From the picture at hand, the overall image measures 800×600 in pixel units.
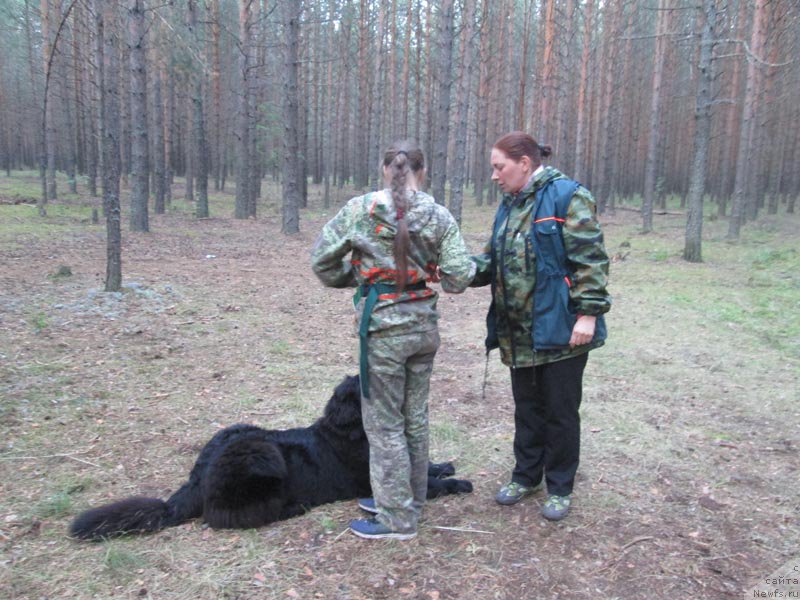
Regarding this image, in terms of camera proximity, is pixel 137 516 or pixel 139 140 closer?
pixel 137 516

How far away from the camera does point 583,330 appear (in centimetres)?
304

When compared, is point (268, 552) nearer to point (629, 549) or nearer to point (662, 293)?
point (629, 549)

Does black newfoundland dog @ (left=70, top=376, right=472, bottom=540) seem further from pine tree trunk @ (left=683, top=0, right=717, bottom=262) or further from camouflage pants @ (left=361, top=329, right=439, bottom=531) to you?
pine tree trunk @ (left=683, top=0, right=717, bottom=262)

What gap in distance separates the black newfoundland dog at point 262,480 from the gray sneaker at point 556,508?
2.08ft

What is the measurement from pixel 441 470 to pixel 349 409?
875mm

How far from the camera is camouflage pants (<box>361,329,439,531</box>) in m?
2.87

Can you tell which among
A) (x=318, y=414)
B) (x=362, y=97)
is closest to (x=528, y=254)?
(x=318, y=414)

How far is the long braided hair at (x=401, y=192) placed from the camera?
2.76 m

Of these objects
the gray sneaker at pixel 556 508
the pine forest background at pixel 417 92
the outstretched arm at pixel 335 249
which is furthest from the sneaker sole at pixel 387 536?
the pine forest background at pixel 417 92

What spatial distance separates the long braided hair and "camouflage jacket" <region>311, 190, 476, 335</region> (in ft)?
0.13

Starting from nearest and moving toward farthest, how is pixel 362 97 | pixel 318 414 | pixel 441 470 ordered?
1. pixel 441 470
2. pixel 318 414
3. pixel 362 97

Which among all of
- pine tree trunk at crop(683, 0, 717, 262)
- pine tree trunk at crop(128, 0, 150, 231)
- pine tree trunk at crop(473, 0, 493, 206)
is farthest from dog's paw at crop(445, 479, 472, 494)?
pine tree trunk at crop(473, 0, 493, 206)

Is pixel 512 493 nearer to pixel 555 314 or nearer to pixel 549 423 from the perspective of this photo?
pixel 549 423

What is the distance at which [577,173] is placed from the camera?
23.4 m
